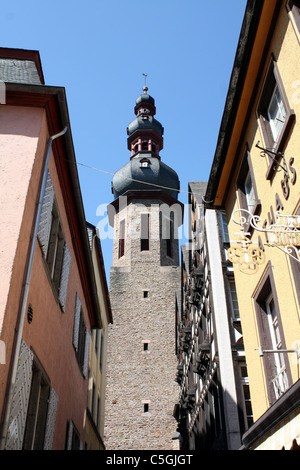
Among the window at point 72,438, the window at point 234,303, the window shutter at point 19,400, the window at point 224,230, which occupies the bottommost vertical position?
the window shutter at point 19,400

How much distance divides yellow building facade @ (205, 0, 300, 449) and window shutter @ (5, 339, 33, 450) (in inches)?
104

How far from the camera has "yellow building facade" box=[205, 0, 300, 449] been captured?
17.2 ft

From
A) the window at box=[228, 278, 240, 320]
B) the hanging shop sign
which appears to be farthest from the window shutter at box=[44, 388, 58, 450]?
the window at box=[228, 278, 240, 320]

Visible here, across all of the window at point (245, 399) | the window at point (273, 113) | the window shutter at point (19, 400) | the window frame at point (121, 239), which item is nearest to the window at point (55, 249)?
the window shutter at point (19, 400)

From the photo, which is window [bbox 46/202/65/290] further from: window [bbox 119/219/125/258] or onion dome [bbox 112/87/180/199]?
onion dome [bbox 112/87/180/199]

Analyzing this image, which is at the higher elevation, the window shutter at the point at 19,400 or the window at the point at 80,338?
the window at the point at 80,338

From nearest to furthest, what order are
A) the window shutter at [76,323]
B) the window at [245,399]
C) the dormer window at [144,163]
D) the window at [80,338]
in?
the window shutter at [76,323] → the window at [80,338] → the window at [245,399] → the dormer window at [144,163]

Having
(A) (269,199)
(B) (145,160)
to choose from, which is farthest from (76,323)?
(B) (145,160)

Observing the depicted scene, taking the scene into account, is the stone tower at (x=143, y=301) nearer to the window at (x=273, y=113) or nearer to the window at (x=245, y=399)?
the window at (x=245, y=399)

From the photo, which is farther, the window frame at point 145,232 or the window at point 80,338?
the window frame at point 145,232

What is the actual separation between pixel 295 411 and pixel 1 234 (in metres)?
3.66

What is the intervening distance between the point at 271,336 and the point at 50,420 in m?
3.38

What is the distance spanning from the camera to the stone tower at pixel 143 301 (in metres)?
25.9

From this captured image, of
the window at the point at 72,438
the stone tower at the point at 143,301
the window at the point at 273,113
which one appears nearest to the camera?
the window at the point at 273,113
